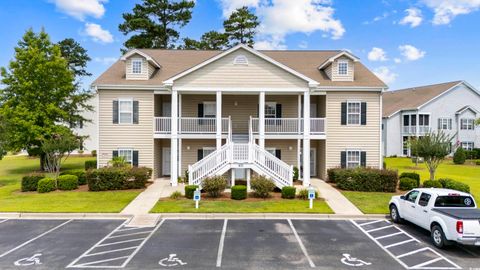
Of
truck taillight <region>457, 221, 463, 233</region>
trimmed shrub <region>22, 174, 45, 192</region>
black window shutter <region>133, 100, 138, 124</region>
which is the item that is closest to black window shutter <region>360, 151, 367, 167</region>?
truck taillight <region>457, 221, 463, 233</region>

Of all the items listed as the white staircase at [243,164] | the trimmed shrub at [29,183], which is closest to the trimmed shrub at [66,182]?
the trimmed shrub at [29,183]

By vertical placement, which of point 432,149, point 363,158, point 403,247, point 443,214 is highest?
point 432,149

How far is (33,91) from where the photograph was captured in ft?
94.4

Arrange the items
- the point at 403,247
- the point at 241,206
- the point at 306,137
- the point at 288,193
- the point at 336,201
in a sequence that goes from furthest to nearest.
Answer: the point at 306,137 → the point at 288,193 → the point at 336,201 → the point at 241,206 → the point at 403,247

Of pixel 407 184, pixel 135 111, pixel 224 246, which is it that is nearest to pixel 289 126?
pixel 407 184

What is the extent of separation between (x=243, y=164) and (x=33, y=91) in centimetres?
2121

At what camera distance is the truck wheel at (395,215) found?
14.0 m

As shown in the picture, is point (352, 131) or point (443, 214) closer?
point (443, 214)

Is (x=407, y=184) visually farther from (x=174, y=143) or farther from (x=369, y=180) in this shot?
(x=174, y=143)

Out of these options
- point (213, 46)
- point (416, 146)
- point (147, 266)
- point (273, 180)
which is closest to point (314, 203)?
point (273, 180)

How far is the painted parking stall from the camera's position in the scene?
980 cm

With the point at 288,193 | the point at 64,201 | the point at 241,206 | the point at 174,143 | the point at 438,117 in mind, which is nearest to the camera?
the point at 241,206

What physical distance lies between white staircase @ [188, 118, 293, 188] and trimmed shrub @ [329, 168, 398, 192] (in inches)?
155

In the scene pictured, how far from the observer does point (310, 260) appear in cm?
995
